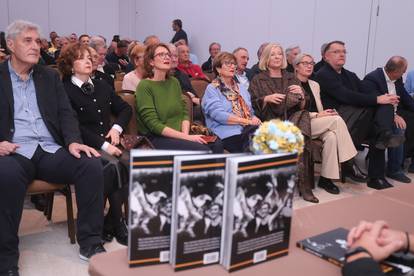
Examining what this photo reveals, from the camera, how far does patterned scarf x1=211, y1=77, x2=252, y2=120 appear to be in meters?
3.54

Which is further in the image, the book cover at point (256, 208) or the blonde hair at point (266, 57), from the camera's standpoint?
the blonde hair at point (266, 57)

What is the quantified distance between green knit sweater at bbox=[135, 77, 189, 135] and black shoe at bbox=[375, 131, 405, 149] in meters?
1.76

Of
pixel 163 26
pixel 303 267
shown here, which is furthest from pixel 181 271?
pixel 163 26

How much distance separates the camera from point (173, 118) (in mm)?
3268

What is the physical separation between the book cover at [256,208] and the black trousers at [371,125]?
288cm

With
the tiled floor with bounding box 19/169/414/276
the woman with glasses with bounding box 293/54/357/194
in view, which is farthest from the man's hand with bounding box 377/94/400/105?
the tiled floor with bounding box 19/169/414/276

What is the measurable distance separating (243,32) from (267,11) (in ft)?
2.47

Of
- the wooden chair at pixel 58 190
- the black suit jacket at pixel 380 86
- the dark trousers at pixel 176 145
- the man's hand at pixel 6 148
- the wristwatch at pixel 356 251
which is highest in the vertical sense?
the black suit jacket at pixel 380 86

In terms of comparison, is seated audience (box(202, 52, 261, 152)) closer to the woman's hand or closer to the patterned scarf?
the patterned scarf

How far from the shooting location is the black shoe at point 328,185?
3781mm

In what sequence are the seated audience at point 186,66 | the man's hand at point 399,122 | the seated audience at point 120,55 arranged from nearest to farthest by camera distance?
the man's hand at point 399,122 → the seated audience at point 186,66 → the seated audience at point 120,55

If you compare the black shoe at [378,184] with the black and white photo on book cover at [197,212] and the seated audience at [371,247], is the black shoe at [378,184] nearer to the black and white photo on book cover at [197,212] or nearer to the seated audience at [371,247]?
the seated audience at [371,247]

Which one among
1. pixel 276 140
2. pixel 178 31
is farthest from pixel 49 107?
pixel 178 31

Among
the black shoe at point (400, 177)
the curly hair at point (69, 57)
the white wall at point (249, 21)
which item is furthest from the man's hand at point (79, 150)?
the white wall at point (249, 21)
